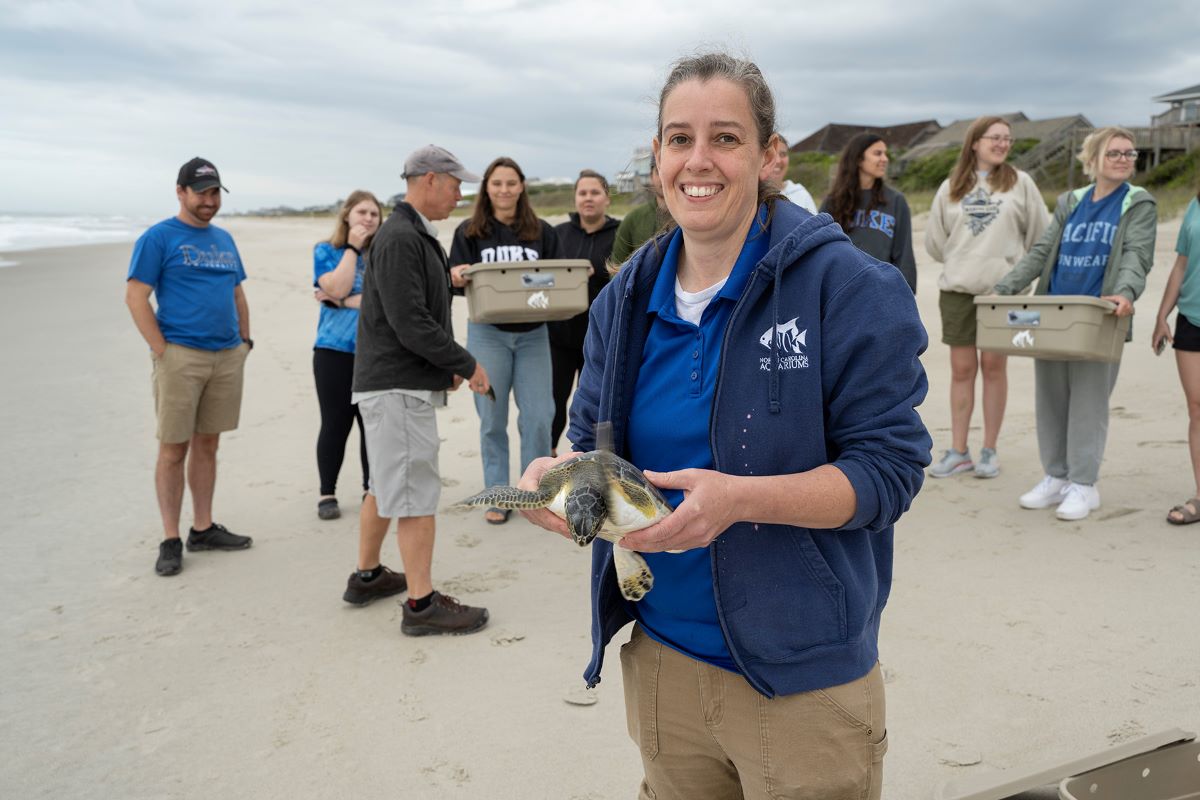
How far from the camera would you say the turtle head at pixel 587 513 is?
151cm

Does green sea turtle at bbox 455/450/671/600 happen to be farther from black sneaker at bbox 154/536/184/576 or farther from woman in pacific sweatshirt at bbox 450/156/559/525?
black sneaker at bbox 154/536/184/576

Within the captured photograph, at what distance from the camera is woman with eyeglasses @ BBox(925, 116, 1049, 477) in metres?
5.35

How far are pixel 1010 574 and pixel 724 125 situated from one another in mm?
3371

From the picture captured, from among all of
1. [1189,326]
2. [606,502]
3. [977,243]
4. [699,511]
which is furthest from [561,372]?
[699,511]

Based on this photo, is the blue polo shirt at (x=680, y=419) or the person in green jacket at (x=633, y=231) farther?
the person in green jacket at (x=633, y=231)

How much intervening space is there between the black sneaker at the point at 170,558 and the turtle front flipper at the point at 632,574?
12.4 ft

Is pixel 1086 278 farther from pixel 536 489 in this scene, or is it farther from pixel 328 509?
pixel 328 509

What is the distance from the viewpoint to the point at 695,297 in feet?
5.35

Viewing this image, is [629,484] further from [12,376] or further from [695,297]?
[12,376]

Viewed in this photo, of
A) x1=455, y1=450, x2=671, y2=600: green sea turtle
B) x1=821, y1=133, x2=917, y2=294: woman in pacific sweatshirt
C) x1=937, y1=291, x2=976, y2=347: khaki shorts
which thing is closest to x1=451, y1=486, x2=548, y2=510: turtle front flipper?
x1=455, y1=450, x2=671, y2=600: green sea turtle

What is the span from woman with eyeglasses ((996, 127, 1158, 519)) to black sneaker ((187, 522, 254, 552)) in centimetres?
460

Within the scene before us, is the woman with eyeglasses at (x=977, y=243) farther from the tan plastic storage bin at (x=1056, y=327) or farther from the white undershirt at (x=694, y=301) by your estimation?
the white undershirt at (x=694, y=301)

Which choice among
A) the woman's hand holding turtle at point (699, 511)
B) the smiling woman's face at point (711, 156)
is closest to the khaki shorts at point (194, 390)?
the smiling woman's face at point (711, 156)

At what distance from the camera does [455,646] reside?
371 cm
